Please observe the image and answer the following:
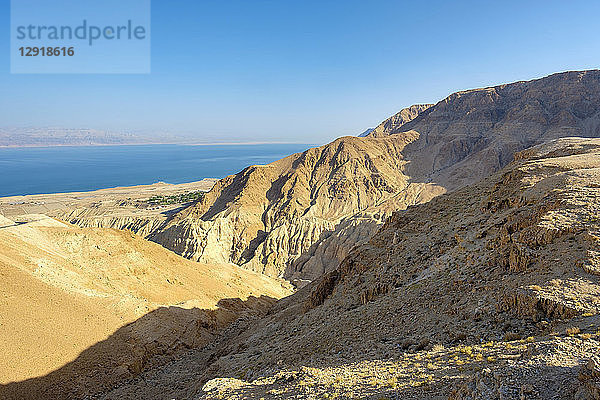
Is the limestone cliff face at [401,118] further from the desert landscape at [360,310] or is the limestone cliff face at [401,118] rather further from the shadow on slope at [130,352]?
the shadow on slope at [130,352]

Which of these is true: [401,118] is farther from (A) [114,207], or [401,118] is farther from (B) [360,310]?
(B) [360,310]

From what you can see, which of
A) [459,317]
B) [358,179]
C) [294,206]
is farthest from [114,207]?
[459,317]

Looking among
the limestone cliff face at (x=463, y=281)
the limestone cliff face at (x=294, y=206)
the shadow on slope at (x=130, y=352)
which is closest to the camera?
the limestone cliff face at (x=463, y=281)

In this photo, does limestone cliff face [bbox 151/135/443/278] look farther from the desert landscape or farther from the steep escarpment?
the desert landscape

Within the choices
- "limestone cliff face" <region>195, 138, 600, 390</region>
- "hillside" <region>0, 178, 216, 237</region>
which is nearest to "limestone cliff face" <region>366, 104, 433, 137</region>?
"hillside" <region>0, 178, 216, 237</region>

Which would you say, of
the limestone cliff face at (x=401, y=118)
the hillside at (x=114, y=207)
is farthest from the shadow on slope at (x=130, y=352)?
the limestone cliff face at (x=401, y=118)

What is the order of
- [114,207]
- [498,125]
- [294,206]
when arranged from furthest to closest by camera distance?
[114,207] → [498,125] → [294,206]
